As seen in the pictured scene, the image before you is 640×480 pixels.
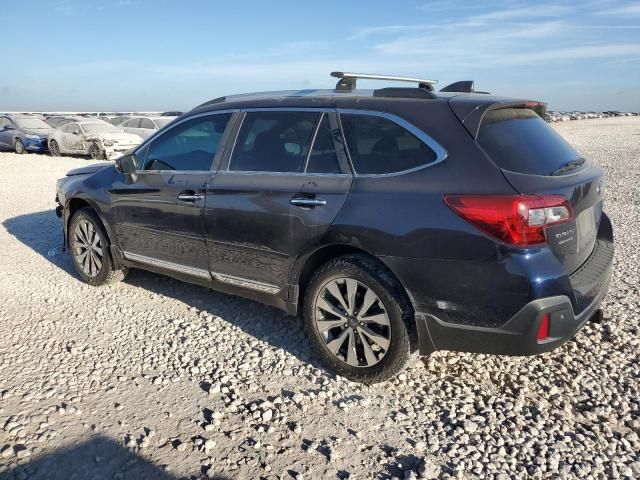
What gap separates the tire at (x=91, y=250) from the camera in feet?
16.9

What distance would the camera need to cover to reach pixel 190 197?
418 centimetres

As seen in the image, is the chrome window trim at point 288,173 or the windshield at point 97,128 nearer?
the chrome window trim at point 288,173

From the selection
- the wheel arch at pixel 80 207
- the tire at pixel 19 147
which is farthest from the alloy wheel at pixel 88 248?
the tire at pixel 19 147

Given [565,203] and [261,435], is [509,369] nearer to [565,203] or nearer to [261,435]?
[565,203]

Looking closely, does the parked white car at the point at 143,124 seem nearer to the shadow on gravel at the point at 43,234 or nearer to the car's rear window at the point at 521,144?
the shadow on gravel at the point at 43,234

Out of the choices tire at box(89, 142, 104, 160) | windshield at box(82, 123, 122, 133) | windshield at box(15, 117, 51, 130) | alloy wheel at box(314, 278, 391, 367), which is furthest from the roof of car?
windshield at box(15, 117, 51, 130)

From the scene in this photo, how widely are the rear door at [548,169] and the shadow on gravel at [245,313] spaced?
1788 millimetres

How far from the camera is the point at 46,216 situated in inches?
340

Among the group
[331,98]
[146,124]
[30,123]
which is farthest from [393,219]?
[30,123]

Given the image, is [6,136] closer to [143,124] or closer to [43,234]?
[143,124]

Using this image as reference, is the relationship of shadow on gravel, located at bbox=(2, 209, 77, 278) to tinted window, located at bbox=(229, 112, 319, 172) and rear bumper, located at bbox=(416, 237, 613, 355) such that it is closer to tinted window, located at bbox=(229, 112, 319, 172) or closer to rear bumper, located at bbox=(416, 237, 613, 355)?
tinted window, located at bbox=(229, 112, 319, 172)

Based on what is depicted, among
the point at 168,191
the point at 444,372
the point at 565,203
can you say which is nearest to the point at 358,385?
the point at 444,372

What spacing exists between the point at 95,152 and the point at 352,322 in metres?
16.8

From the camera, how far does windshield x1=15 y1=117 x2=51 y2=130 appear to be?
849 inches
